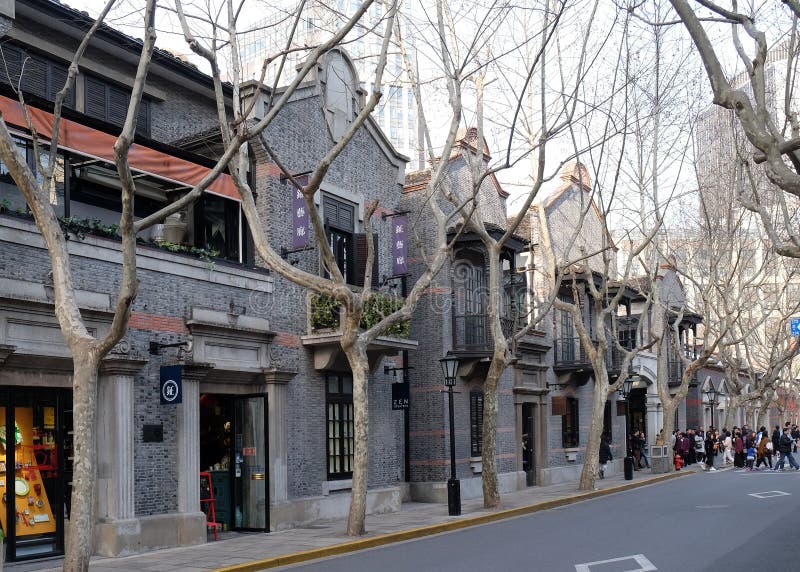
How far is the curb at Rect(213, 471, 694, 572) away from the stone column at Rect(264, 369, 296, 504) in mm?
2626

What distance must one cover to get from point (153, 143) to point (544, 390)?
1760 cm

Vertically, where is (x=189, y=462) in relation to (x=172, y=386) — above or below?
below

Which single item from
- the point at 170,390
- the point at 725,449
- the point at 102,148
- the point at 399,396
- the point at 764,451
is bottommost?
the point at 725,449

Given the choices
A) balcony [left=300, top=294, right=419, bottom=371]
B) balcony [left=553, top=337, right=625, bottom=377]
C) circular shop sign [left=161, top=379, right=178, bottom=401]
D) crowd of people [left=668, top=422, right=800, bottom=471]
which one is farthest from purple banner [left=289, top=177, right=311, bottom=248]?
crowd of people [left=668, top=422, right=800, bottom=471]

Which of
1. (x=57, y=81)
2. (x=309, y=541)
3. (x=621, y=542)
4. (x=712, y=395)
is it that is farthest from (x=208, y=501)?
(x=712, y=395)

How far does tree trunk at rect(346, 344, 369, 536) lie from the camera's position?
15195mm

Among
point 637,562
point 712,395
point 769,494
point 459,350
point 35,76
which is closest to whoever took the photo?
point 637,562

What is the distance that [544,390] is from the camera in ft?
95.8

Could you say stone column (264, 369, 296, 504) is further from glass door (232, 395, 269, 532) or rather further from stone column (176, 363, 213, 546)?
stone column (176, 363, 213, 546)

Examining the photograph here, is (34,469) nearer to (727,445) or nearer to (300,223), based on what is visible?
(300,223)

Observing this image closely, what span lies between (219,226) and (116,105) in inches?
112

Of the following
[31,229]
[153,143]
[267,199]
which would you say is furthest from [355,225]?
[31,229]

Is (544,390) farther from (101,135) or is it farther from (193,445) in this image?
(101,135)

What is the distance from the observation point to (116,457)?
14.0m
